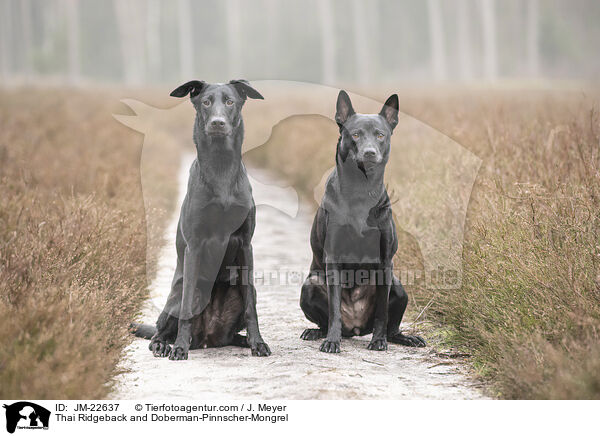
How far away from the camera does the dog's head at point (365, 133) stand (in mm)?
3893

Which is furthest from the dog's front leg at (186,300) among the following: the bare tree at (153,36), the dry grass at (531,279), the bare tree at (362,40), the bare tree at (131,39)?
the bare tree at (153,36)

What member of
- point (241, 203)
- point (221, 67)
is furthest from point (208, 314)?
point (221, 67)

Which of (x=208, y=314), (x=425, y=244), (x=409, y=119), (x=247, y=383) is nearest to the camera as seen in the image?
(x=247, y=383)

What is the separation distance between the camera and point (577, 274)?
364 centimetres

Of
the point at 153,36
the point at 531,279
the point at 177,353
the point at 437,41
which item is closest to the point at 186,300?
the point at 177,353

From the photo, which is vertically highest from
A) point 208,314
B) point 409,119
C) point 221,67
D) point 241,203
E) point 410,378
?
point 221,67

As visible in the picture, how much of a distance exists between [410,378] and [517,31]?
54.8 metres

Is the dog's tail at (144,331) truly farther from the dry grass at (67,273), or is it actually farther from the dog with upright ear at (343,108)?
the dog with upright ear at (343,108)

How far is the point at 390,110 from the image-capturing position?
411cm

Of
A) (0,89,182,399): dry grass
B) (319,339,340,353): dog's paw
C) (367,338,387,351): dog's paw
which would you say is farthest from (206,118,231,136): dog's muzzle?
(367,338,387,351): dog's paw

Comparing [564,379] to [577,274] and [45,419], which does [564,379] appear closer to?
[577,274]

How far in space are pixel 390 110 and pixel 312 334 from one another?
1566mm

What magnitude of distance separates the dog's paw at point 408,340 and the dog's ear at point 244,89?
5.89ft

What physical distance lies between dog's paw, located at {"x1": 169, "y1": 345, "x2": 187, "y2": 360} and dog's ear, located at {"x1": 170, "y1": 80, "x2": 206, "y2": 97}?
149cm
